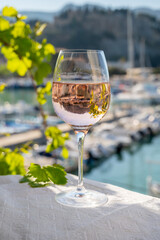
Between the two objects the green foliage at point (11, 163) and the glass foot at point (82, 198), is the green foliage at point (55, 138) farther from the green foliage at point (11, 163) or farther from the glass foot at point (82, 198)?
the glass foot at point (82, 198)

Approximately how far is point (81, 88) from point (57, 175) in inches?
5.9

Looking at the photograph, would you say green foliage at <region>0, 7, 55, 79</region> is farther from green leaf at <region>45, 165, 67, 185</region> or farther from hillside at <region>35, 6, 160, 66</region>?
hillside at <region>35, 6, 160, 66</region>

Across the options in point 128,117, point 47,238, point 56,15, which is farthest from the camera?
point 56,15

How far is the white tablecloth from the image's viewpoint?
0.36 m

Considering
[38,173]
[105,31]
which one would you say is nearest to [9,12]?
[38,173]

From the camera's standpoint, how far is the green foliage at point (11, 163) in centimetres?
74

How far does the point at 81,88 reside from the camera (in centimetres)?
55

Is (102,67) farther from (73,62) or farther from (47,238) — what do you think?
(47,238)

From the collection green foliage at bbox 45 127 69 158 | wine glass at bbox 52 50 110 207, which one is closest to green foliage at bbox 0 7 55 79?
green foliage at bbox 45 127 69 158

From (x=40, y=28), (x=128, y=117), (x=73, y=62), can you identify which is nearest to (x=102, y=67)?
(x=73, y=62)

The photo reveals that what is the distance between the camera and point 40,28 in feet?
2.97

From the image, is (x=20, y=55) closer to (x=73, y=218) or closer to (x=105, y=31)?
(x=73, y=218)

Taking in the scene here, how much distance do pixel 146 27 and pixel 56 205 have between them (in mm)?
59668

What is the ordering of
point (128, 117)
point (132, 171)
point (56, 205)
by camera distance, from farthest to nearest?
point (128, 117)
point (132, 171)
point (56, 205)
